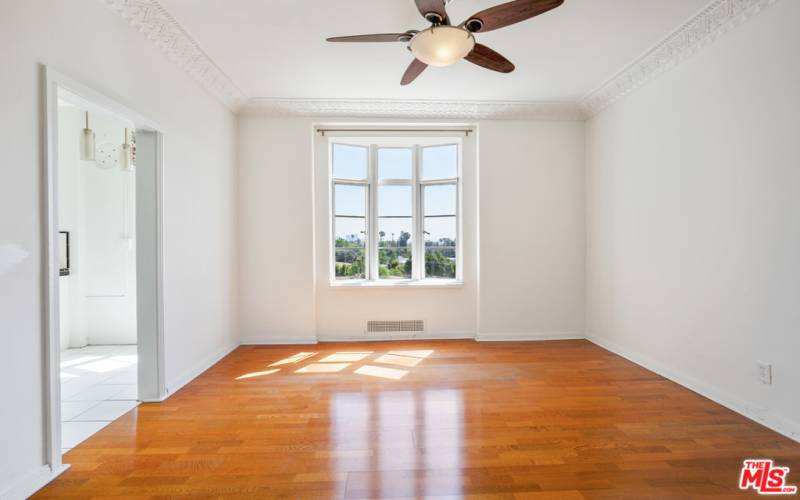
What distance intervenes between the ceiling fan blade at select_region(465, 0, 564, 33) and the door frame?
7.31 feet

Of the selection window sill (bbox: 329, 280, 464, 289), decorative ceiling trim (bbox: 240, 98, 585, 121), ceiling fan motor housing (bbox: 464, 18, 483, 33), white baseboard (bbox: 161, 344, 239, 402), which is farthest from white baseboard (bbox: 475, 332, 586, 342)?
ceiling fan motor housing (bbox: 464, 18, 483, 33)

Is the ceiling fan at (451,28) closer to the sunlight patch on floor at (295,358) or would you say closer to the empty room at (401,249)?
the empty room at (401,249)

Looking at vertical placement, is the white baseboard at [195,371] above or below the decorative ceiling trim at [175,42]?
below

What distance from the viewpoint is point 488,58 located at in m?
2.61

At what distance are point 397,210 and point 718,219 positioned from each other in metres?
3.27

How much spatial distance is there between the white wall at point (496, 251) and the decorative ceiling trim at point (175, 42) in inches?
35.9

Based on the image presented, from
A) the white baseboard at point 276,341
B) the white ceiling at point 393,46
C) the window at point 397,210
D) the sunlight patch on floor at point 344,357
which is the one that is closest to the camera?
the white ceiling at point 393,46

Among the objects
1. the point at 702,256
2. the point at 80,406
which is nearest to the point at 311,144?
the point at 80,406

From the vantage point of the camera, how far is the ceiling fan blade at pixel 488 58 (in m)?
2.50

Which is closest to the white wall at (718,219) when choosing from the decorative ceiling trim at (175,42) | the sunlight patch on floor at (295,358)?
the sunlight patch on floor at (295,358)

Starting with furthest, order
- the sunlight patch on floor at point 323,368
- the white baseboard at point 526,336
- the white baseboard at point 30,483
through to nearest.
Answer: the white baseboard at point 526,336
the sunlight patch on floor at point 323,368
the white baseboard at point 30,483

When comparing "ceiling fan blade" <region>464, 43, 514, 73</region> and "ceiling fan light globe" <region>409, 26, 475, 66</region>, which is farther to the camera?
"ceiling fan blade" <region>464, 43, 514, 73</region>

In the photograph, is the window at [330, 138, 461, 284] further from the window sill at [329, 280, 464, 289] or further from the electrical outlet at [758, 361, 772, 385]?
the electrical outlet at [758, 361, 772, 385]

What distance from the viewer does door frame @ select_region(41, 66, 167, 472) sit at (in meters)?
1.89
